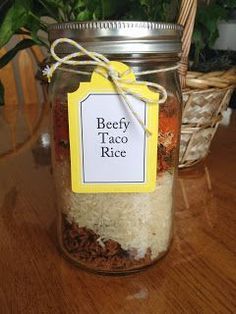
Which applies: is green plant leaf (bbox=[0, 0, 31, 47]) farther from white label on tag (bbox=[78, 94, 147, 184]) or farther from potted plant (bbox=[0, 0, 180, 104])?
white label on tag (bbox=[78, 94, 147, 184])

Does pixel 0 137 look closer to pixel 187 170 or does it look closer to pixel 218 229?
pixel 187 170

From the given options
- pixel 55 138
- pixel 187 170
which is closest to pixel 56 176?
pixel 55 138

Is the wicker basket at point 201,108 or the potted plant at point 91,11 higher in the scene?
the potted plant at point 91,11

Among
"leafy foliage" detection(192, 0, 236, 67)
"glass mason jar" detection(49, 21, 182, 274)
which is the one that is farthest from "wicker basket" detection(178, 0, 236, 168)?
"glass mason jar" detection(49, 21, 182, 274)

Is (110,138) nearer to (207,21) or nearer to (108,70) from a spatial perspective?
(108,70)

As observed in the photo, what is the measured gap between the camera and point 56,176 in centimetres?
34

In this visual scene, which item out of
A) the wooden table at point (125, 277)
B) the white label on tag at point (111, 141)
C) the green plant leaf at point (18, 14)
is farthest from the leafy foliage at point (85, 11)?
the wooden table at point (125, 277)

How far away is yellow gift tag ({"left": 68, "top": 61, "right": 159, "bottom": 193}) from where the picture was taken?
287mm

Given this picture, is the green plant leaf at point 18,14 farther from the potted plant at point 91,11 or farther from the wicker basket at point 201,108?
the wicker basket at point 201,108

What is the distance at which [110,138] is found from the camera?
30 centimetres

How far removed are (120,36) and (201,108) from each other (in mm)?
294

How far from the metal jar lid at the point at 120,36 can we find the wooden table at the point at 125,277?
7.5 inches

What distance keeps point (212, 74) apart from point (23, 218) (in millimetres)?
324

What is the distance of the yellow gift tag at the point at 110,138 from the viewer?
287mm
